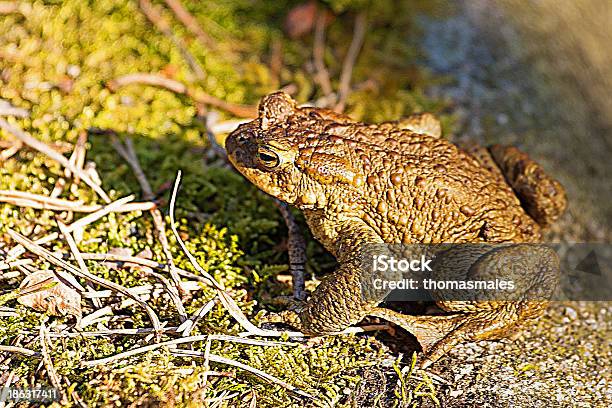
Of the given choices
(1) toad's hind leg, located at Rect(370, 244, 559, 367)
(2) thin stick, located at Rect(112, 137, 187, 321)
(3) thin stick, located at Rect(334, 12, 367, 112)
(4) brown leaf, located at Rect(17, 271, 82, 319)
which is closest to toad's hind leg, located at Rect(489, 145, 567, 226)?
(1) toad's hind leg, located at Rect(370, 244, 559, 367)

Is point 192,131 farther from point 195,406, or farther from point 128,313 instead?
point 195,406

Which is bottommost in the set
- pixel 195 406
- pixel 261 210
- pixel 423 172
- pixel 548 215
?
pixel 195 406

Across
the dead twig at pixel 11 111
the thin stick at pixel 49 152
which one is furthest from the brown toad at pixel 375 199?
the dead twig at pixel 11 111

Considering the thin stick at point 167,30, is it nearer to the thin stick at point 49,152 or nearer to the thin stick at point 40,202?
the thin stick at point 49,152

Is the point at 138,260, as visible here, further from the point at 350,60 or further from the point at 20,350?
the point at 350,60

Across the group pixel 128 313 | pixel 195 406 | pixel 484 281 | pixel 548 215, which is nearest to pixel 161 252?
pixel 128 313

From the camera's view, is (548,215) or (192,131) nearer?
(548,215)

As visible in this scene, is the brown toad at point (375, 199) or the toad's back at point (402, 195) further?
the toad's back at point (402, 195)
